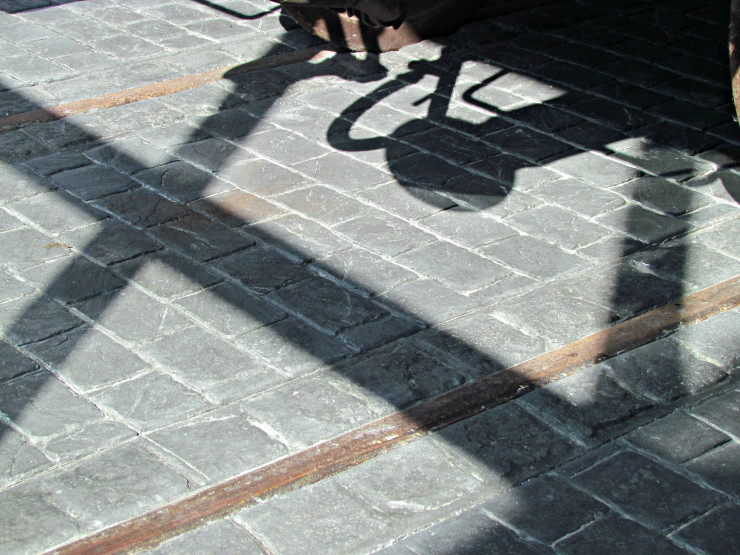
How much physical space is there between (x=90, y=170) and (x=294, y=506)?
2.75 meters

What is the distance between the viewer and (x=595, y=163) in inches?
205

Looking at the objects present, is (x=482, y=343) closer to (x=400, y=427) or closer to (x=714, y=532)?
(x=400, y=427)

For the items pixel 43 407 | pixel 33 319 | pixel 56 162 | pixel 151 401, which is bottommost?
pixel 151 401

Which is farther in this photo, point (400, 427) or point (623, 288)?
point (623, 288)

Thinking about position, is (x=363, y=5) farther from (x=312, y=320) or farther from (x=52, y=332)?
(x=52, y=332)

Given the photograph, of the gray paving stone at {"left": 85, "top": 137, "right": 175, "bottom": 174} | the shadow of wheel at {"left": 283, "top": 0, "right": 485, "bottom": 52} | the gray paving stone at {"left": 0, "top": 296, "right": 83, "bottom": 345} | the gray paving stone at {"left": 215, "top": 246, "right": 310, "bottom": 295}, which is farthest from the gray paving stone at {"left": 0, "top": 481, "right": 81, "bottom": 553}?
the shadow of wheel at {"left": 283, "top": 0, "right": 485, "bottom": 52}

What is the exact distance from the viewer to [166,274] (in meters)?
4.19

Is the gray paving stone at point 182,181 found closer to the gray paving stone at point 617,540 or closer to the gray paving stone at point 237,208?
the gray paving stone at point 237,208

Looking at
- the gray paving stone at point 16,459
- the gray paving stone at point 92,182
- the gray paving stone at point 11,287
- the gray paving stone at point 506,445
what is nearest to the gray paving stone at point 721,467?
the gray paving stone at point 506,445

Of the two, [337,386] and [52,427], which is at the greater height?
[52,427]

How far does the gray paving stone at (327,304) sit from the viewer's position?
3.89 metres

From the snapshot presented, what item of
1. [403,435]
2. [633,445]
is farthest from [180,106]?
[633,445]

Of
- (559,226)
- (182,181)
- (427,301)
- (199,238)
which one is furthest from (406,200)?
(182,181)

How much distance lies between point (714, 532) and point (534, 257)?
5.74 ft
